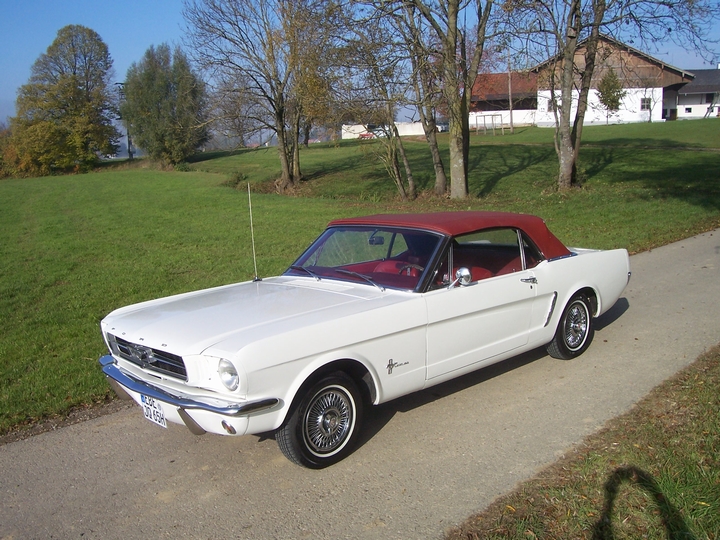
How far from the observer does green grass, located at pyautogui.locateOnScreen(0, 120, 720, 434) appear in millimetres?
6965

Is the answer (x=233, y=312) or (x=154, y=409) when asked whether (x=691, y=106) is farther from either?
(x=154, y=409)

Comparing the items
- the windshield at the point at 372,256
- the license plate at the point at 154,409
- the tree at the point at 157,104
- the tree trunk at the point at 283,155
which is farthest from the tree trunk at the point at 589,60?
the tree at the point at 157,104

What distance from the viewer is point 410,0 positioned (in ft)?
54.6

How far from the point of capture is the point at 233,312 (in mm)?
4383

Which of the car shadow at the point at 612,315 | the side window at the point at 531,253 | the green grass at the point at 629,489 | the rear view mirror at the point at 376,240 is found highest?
the rear view mirror at the point at 376,240

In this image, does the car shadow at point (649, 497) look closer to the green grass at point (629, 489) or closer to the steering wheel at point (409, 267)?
the green grass at point (629, 489)

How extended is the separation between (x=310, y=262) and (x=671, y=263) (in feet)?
21.9

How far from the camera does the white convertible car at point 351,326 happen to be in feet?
12.3

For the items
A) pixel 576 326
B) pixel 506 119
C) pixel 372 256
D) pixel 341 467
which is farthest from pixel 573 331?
pixel 506 119

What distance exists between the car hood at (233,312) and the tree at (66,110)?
5706 centimetres

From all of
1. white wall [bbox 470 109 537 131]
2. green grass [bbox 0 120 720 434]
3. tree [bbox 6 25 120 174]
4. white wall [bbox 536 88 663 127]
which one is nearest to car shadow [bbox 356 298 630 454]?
green grass [bbox 0 120 720 434]

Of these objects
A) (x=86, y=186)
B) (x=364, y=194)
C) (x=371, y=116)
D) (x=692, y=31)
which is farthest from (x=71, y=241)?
(x=86, y=186)

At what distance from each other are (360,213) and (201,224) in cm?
453

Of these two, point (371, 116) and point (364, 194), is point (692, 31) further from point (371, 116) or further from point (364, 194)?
point (364, 194)
